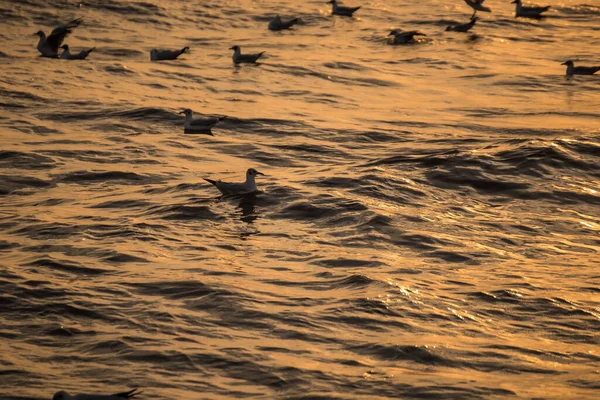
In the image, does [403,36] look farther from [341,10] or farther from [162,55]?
[162,55]

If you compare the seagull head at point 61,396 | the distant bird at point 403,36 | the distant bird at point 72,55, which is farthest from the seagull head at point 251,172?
the distant bird at point 403,36

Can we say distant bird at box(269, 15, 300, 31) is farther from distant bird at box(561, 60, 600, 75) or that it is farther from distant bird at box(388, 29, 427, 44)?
distant bird at box(561, 60, 600, 75)

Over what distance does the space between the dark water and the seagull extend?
19 centimetres

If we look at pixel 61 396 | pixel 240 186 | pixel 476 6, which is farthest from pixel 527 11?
Result: pixel 61 396

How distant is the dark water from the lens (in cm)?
1027

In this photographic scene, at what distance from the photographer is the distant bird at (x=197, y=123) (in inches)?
755

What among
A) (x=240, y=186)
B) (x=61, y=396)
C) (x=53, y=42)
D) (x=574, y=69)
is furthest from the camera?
(x=53, y=42)

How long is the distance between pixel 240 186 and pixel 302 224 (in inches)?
61.9

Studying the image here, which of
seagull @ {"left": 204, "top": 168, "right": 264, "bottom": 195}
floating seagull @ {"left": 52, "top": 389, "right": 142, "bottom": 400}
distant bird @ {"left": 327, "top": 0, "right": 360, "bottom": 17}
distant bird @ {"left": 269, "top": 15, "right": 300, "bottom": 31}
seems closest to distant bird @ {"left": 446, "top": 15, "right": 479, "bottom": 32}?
distant bird @ {"left": 327, "top": 0, "right": 360, "bottom": 17}

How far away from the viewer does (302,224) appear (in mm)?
14625

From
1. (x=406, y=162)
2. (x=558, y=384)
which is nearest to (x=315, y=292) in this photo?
(x=558, y=384)

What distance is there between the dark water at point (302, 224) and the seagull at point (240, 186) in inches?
7.7

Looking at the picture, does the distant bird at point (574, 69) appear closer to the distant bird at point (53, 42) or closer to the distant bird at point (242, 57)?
the distant bird at point (242, 57)

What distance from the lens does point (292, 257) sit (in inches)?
522
